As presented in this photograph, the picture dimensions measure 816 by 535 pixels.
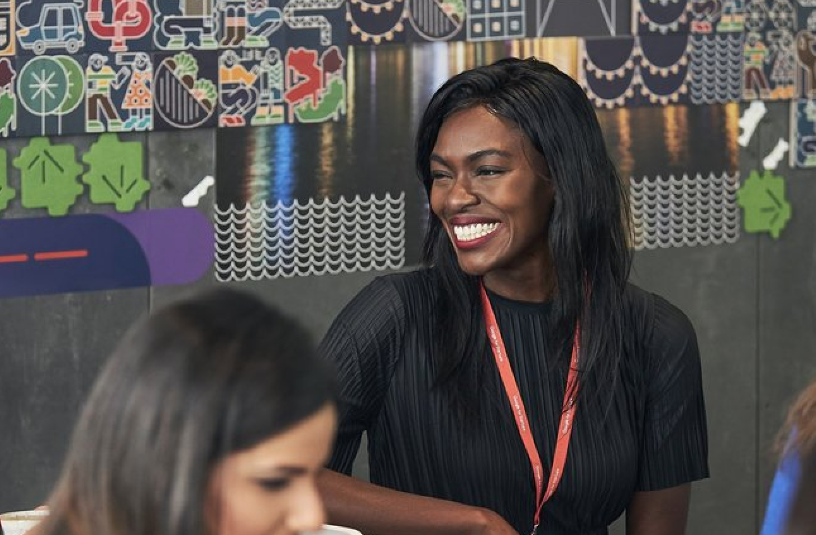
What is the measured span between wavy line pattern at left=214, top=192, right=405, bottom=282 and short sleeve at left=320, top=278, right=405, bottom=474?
119 cm

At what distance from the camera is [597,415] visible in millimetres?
2600

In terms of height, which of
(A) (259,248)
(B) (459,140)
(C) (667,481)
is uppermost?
(B) (459,140)

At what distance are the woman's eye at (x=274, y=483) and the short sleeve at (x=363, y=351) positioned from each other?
1.28m

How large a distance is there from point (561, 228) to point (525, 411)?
296mm

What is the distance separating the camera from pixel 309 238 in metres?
3.86

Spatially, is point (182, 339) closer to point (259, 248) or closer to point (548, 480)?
point (548, 480)

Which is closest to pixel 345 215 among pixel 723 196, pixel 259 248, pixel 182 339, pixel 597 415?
pixel 259 248

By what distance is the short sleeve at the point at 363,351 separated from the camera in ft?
8.35

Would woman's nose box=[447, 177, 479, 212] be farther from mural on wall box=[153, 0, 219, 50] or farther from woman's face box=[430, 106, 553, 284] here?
mural on wall box=[153, 0, 219, 50]

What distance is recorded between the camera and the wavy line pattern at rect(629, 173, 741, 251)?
4.34 m

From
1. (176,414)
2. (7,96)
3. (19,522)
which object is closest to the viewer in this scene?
(176,414)

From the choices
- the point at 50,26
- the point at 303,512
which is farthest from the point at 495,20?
the point at 303,512

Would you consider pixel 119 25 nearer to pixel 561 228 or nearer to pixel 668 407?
pixel 561 228

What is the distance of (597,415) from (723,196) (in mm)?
1968
